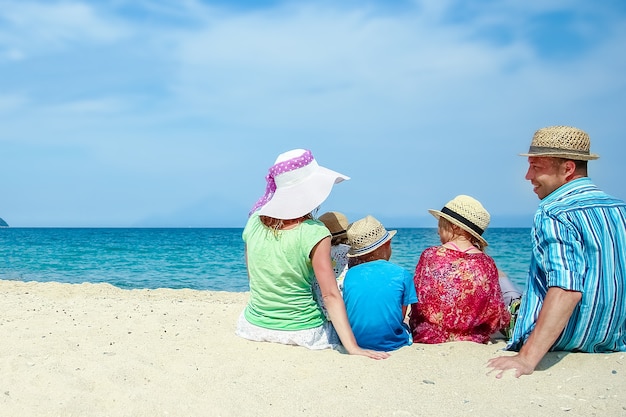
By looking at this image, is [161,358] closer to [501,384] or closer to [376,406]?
[376,406]

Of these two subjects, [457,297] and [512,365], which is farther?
[457,297]

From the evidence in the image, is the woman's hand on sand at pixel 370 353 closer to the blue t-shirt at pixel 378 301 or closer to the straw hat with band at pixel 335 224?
the blue t-shirt at pixel 378 301

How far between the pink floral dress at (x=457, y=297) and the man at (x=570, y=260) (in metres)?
0.44

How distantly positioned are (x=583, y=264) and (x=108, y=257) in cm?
2502

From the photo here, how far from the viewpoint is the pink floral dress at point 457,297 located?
4.40 metres

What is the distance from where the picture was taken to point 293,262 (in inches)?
163

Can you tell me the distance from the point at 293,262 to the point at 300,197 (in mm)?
468

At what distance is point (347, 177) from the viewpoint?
440 cm

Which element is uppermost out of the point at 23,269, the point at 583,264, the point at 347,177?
the point at 347,177

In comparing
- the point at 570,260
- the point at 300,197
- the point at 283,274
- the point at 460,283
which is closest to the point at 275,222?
the point at 300,197

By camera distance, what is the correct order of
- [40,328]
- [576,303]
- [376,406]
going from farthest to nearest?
[40,328] < [576,303] < [376,406]

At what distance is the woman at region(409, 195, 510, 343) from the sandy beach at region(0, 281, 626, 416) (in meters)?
→ 0.17

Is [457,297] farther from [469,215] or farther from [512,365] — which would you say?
[512,365]

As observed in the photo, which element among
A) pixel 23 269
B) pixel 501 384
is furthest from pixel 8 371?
pixel 23 269
